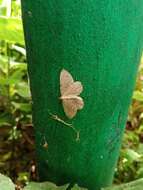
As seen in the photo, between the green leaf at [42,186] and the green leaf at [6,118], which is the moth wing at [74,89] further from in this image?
the green leaf at [6,118]

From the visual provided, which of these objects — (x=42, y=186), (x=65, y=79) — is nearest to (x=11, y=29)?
(x=65, y=79)

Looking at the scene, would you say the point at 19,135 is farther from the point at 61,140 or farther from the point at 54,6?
the point at 54,6

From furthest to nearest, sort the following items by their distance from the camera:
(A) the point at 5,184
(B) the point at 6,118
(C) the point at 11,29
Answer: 1. (B) the point at 6,118
2. (C) the point at 11,29
3. (A) the point at 5,184

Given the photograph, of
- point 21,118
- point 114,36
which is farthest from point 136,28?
point 21,118

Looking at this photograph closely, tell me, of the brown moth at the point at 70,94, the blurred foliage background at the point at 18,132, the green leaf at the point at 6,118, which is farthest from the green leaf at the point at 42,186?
the green leaf at the point at 6,118

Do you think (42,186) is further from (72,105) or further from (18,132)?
(18,132)

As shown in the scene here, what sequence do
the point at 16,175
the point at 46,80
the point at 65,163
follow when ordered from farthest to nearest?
the point at 16,175 < the point at 65,163 < the point at 46,80
